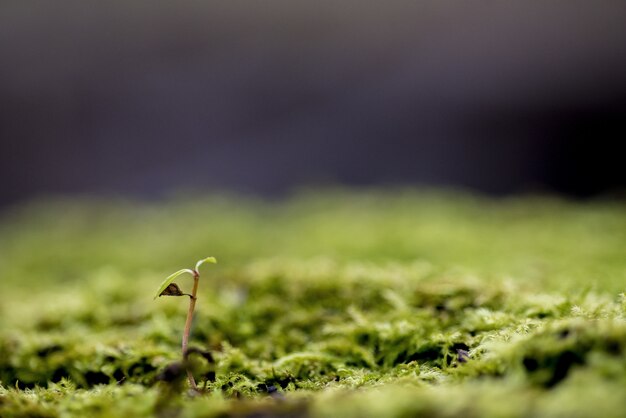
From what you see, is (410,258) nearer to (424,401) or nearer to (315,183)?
(424,401)

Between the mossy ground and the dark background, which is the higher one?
the dark background

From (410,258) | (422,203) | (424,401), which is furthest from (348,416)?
(422,203)

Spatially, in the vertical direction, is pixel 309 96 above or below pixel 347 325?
above

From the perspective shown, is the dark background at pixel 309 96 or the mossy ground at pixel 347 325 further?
the dark background at pixel 309 96

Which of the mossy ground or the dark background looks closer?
the mossy ground

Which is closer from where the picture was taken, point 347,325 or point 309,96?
point 347,325

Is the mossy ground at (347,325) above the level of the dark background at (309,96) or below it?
below
